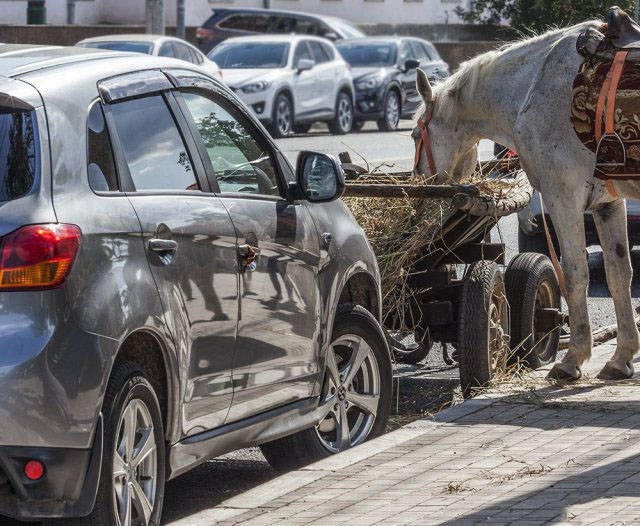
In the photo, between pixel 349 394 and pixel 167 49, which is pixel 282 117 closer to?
→ pixel 167 49

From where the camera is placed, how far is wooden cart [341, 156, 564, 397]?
8953 millimetres

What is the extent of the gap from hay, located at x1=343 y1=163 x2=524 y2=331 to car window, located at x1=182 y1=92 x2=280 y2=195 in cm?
217

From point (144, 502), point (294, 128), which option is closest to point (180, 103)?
point (144, 502)

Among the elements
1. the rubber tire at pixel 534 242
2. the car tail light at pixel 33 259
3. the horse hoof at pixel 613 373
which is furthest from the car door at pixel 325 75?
the car tail light at pixel 33 259

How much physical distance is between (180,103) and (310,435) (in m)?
1.68

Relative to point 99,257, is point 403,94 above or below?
below

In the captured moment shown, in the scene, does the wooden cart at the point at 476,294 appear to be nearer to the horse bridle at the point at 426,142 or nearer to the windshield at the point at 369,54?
the horse bridle at the point at 426,142

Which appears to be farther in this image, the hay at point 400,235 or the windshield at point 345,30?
the windshield at point 345,30

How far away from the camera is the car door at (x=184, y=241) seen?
19.1 ft

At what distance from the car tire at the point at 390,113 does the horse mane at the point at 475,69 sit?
1013 inches

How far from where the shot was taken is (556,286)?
10.1m

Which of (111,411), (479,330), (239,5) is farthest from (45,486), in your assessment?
(239,5)

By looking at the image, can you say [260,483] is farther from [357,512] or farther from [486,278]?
[486,278]

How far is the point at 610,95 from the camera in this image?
897cm
